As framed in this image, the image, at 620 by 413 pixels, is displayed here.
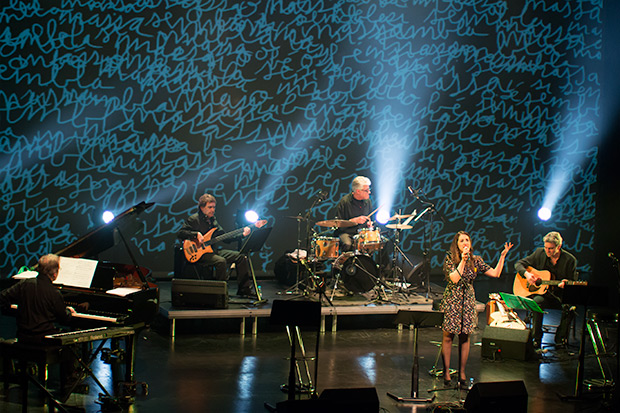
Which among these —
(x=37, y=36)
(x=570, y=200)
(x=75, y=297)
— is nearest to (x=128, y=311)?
(x=75, y=297)

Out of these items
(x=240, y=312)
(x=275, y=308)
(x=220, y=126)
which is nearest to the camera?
(x=275, y=308)

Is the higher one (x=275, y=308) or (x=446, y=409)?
(x=275, y=308)

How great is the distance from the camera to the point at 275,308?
17.9 ft

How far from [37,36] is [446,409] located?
8627mm

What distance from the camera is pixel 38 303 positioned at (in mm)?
5500

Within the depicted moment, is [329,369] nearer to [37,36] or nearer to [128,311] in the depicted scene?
[128,311]

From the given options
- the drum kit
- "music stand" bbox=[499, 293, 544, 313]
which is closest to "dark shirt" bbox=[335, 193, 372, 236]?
the drum kit

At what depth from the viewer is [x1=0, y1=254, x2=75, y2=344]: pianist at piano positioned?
5.49 metres

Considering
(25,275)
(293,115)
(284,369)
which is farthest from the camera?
(293,115)

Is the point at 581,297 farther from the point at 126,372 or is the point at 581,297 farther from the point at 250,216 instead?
the point at 250,216

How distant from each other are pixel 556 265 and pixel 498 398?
377 cm

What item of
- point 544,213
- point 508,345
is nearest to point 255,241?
point 508,345

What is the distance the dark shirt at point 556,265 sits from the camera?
800 centimetres

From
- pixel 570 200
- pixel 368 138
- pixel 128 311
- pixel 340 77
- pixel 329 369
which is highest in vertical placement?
pixel 340 77
